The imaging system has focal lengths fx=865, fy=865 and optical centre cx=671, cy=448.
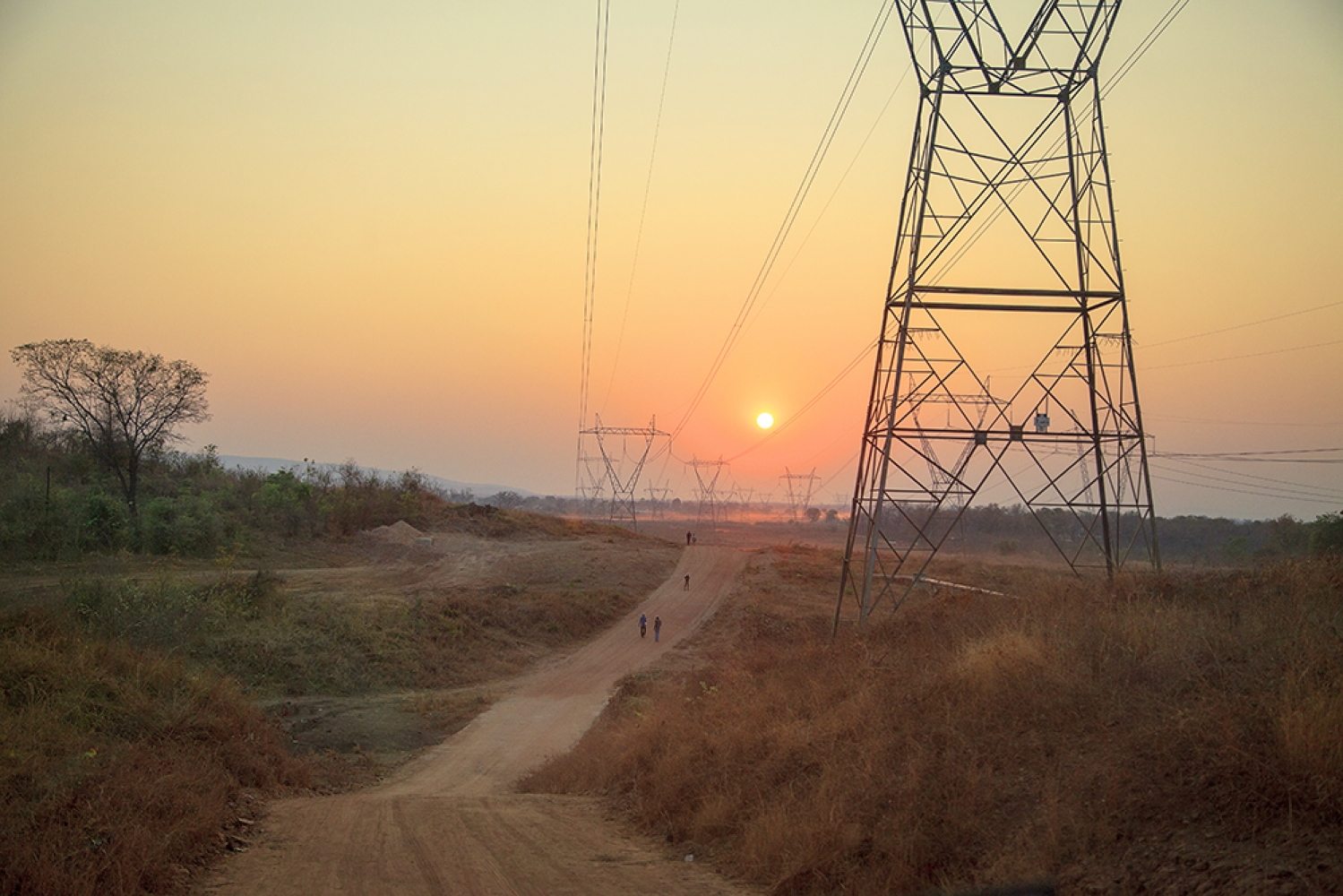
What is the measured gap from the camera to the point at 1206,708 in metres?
8.23

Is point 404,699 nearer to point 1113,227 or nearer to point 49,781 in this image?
point 49,781

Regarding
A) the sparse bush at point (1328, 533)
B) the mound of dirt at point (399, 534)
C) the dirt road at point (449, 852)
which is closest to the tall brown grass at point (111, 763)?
the dirt road at point (449, 852)

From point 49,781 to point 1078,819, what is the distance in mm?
11201

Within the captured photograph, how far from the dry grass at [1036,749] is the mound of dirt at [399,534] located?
60.8m

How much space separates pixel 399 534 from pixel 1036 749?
232 ft

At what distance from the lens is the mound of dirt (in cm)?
7250

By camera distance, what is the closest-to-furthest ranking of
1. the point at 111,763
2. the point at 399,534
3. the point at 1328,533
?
the point at 111,763, the point at 1328,533, the point at 399,534

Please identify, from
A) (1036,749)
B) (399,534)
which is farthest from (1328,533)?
(399,534)

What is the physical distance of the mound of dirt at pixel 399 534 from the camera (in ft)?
238

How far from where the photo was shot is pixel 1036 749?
9336 mm

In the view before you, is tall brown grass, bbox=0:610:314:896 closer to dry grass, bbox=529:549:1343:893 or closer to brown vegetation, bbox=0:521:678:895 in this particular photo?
brown vegetation, bbox=0:521:678:895

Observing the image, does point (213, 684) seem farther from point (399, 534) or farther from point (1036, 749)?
point (399, 534)

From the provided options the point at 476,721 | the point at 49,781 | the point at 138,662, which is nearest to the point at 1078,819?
the point at 49,781

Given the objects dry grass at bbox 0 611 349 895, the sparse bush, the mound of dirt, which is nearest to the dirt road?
dry grass at bbox 0 611 349 895
